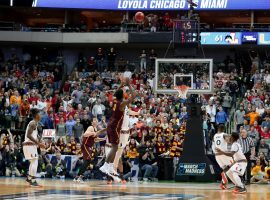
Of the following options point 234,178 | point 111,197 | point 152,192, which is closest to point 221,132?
point 234,178

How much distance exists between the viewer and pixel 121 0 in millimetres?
45562

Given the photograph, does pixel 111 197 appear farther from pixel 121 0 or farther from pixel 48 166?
pixel 121 0

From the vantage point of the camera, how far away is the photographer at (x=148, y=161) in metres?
25.4

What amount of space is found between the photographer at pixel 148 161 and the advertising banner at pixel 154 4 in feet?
63.0

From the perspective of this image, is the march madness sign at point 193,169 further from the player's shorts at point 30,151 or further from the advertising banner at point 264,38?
the advertising banner at point 264,38

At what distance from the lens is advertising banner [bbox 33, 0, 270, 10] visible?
1722 inches

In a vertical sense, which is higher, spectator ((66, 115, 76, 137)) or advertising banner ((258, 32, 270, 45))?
advertising banner ((258, 32, 270, 45))

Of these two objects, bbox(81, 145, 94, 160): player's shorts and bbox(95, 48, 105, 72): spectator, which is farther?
bbox(95, 48, 105, 72): spectator

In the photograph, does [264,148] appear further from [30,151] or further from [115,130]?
[30,151]

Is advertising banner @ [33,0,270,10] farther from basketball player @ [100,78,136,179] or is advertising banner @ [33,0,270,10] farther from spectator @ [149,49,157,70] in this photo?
basketball player @ [100,78,136,179]

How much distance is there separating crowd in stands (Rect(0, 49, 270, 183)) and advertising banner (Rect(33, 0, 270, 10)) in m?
4.69

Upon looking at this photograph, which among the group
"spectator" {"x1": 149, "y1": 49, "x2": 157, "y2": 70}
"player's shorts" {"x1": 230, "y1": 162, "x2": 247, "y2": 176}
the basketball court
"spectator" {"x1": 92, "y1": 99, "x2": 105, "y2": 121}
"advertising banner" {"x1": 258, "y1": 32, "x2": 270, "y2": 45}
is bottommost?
the basketball court

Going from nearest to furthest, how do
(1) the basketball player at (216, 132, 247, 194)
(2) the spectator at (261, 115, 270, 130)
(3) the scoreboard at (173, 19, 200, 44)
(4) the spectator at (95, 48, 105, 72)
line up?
1. (1) the basketball player at (216, 132, 247, 194)
2. (3) the scoreboard at (173, 19, 200, 44)
3. (2) the spectator at (261, 115, 270, 130)
4. (4) the spectator at (95, 48, 105, 72)

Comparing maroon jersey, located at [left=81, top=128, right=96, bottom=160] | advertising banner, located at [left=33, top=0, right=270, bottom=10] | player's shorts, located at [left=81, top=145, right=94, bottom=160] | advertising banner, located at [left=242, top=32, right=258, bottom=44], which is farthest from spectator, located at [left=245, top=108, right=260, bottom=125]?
advertising banner, located at [left=33, top=0, right=270, bottom=10]
